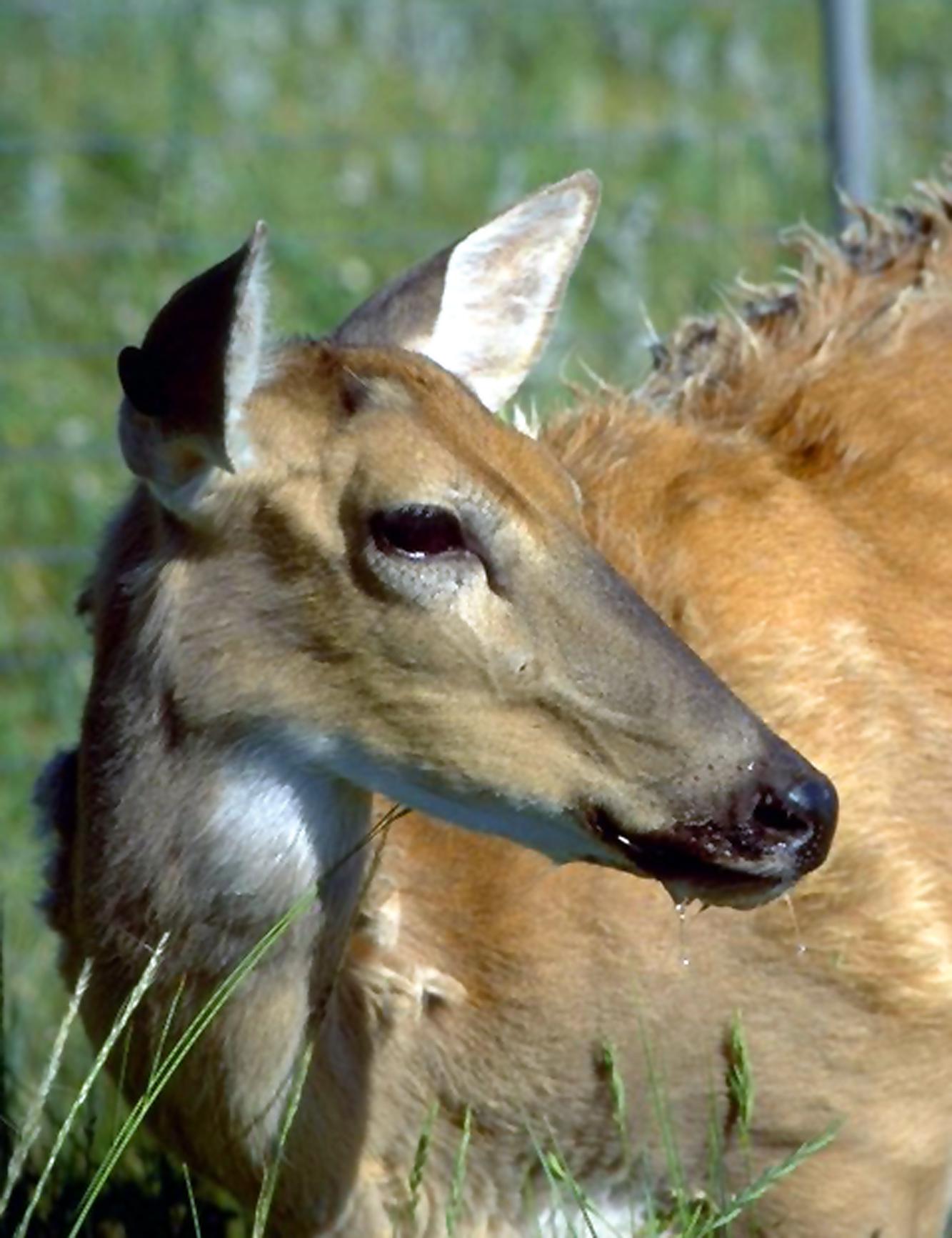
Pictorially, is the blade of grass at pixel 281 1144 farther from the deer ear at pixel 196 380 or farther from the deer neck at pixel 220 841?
the deer ear at pixel 196 380

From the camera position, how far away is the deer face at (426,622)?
133 inches

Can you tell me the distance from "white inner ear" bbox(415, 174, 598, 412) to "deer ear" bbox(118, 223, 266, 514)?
0.57m

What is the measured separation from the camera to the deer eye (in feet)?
11.3

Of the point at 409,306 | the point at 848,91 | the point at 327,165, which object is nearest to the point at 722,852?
the point at 409,306

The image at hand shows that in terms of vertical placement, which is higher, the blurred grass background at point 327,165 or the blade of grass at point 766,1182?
the blade of grass at point 766,1182

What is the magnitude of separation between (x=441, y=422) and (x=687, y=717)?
20.4 inches

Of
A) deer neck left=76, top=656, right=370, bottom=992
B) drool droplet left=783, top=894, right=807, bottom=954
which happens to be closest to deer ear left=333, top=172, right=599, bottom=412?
deer neck left=76, top=656, right=370, bottom=992

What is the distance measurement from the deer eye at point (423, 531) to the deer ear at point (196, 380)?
25 cm

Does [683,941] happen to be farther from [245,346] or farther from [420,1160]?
[245,346]

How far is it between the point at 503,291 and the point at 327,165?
19.9 ft

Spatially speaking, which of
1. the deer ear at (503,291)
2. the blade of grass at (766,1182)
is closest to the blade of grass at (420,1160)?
the blade of grass at (766,1182)

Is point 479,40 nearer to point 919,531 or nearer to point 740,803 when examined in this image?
point 919,531

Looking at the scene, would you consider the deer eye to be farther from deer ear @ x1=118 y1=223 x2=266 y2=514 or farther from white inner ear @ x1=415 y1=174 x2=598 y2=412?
white inner ear @ x1=415 y1=174 x2=598 y2=412

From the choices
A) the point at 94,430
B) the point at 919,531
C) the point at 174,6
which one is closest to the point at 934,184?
the point at 919,531
